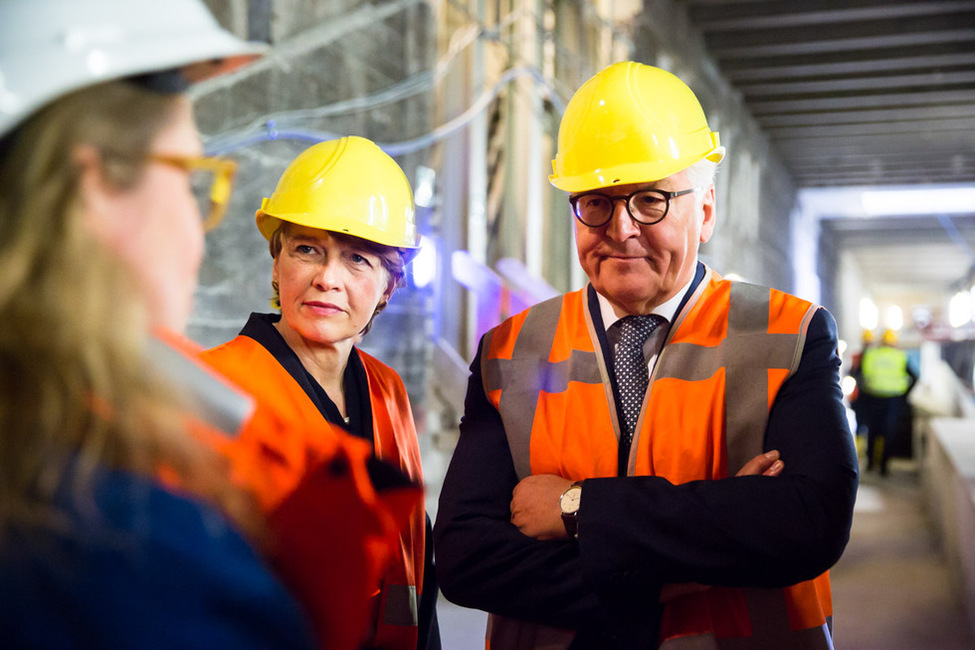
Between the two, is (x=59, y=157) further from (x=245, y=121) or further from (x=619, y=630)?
(x=245, y=121)

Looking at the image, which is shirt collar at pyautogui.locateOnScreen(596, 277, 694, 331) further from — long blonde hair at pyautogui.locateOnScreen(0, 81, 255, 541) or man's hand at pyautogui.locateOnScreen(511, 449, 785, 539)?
long blonde hair at pyautogui.locateOnScreen(0, 81, 255, 541)

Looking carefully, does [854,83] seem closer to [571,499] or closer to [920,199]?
[920,199]

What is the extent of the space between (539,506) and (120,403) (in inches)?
39.3

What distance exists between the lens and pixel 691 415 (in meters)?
1.54

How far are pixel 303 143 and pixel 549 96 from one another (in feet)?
15.5

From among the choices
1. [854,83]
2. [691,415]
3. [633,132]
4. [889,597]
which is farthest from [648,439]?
[854,83]

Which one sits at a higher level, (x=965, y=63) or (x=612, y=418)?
(x=965, y=63)

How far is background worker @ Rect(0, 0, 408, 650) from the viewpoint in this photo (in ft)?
2.04

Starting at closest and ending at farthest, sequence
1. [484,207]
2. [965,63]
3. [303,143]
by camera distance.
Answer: [303,143] → [484,207] → [965,63]

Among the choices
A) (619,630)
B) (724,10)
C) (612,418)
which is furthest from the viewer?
(724,10)

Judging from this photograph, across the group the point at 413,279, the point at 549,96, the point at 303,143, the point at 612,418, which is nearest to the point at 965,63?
the point at 549,96

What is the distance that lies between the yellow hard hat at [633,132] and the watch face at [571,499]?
62 centimetres

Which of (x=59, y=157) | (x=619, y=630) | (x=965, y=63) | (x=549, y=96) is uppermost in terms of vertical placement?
(x=965, y=63)

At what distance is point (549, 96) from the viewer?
8.05m
